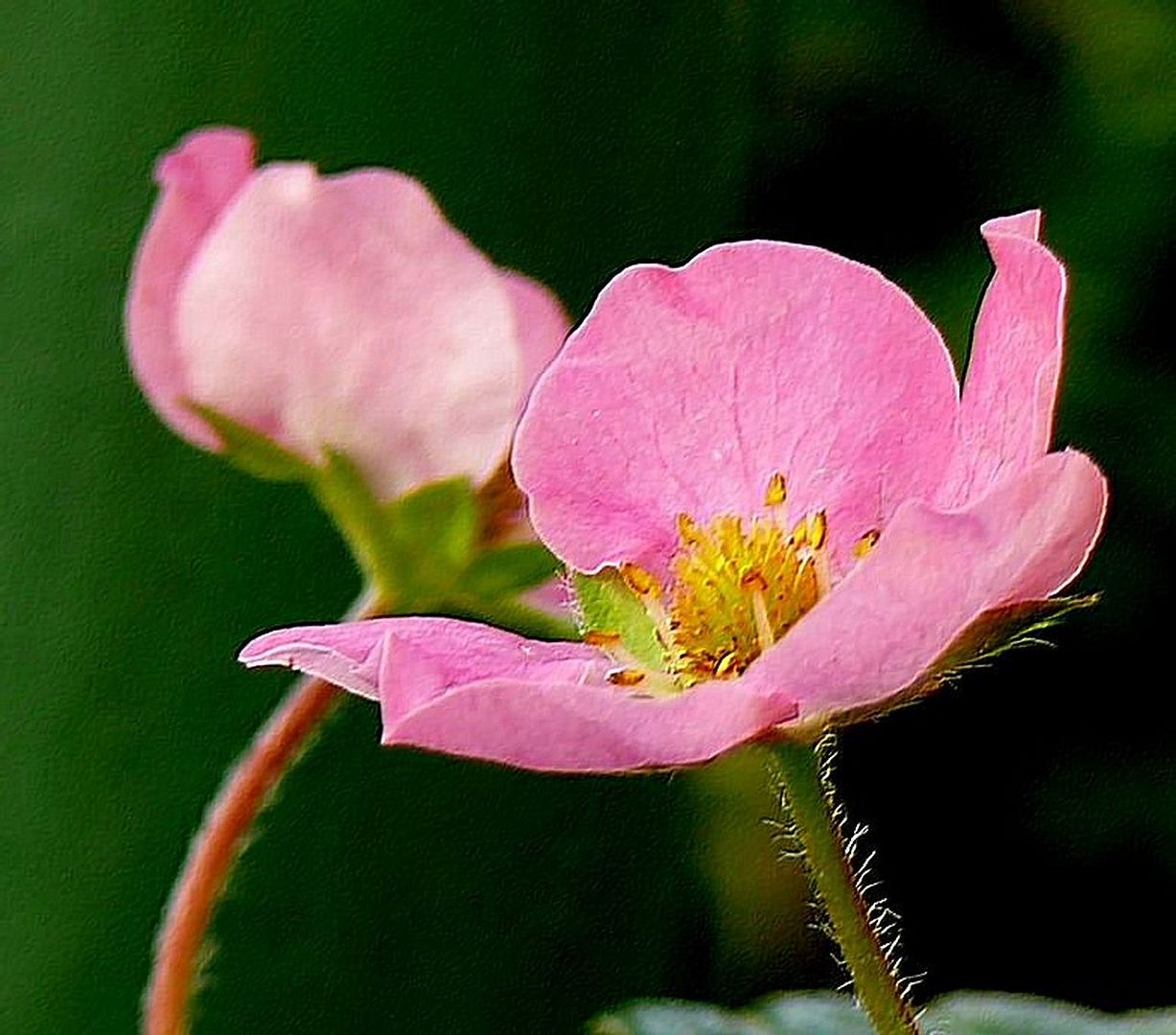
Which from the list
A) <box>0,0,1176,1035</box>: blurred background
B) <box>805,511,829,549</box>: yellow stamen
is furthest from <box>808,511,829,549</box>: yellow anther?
<box>0,0,1176,1035</box>: blurred background

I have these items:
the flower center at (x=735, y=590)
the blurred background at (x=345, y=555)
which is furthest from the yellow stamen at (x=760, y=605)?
the blurred background at (x=345, y=555)

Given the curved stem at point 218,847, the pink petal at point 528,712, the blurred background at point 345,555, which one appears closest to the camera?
the pink petal at point 528,712

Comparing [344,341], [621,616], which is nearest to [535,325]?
[344,341]

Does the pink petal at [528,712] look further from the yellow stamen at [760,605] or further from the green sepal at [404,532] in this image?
the green sepal at [404,532]

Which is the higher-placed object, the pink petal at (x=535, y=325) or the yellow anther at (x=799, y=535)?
the yellow anther at (x=799, y=535)

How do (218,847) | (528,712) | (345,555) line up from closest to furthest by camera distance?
(528,712) < (218,847) < (345,555)

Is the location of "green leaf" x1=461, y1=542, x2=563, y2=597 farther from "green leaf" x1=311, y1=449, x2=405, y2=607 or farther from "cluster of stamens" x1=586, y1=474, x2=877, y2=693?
"cluster of stamens" x1=586, y1=474, x2=877, y2=693

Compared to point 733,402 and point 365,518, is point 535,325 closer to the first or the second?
point 365,518
